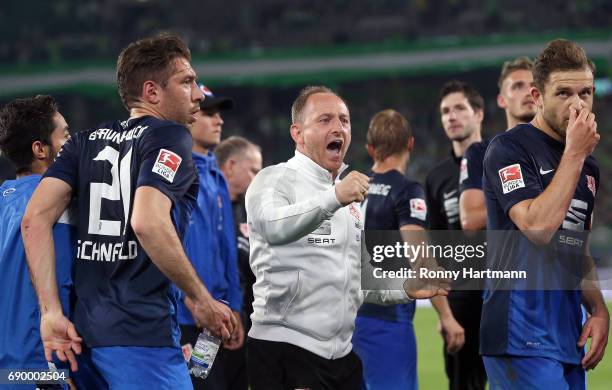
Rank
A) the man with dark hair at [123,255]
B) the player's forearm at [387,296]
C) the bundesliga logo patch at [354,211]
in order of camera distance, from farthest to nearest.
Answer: the player's forearm at [387,296], the bundesliga logo patch at [354,211], the man with dark hair at [123,255]

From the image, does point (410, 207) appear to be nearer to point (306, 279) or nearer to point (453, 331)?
point (453, 331)

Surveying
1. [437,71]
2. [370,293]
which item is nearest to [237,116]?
[437,71]

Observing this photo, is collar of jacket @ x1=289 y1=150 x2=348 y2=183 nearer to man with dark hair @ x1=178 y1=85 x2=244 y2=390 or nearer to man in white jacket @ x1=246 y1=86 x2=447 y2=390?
man in white jacket @ x1=246 y1=86 x2=447 y2=390

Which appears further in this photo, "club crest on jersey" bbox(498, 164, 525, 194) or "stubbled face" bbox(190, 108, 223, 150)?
"stubbled face" bbox(190, 108, 223, 150)

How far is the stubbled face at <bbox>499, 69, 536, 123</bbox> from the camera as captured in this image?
6.16 metres

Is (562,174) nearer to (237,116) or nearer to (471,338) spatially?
(471,338)

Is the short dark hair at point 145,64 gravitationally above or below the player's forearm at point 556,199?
above

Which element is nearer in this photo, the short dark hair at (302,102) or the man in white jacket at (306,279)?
the man in white jacket at (306,279)

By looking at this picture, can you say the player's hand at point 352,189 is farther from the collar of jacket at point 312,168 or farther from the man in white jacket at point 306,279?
the collar of jacket at point 312,168

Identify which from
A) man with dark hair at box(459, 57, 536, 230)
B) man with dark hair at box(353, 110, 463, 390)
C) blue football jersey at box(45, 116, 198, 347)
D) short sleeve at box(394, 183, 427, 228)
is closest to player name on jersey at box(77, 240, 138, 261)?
blue football jersey at box(45, 116, 198, 347)

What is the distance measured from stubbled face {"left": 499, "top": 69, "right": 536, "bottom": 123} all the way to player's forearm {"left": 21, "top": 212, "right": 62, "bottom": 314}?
A: 3.59 metres

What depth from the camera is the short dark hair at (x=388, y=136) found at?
→ 609cm

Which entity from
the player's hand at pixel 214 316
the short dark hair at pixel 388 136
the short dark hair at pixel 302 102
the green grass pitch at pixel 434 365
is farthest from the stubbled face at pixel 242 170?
the player's hand at pixel 214 316

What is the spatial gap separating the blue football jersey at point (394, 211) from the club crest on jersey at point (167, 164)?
2.43 meters
